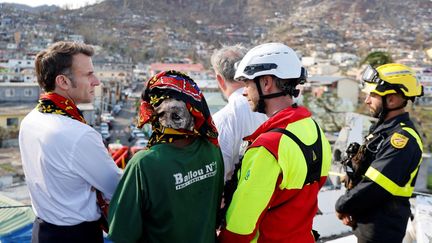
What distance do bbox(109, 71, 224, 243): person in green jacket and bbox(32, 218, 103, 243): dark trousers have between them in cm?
28

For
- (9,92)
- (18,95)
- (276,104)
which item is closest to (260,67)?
(276,104)

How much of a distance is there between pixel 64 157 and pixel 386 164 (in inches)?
60.4

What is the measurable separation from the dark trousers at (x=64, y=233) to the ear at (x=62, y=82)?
548 millimetres

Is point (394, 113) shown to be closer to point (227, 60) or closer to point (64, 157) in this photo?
point (227, 60)

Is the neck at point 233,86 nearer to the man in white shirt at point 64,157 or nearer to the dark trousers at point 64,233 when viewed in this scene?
the man in white shirt at point 64,157

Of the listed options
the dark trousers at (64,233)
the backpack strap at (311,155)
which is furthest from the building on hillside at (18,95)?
the backpack strap at (311,155)

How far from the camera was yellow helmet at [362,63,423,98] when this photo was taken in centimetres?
250

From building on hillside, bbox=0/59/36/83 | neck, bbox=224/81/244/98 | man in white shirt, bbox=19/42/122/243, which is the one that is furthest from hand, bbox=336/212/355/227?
building on hillside, bbox=0/59/36/83

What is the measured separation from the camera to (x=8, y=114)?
27000 millimetres

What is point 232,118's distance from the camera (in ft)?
7.88

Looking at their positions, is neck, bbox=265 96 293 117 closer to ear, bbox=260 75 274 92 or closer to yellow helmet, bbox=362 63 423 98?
ear, bbox=260 75 274 92

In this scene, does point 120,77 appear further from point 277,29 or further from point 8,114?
point 277,29

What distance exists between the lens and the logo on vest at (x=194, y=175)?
66.4 inches

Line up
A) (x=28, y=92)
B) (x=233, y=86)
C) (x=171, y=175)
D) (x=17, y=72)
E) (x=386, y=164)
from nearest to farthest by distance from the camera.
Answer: (x=171, y=175), (x=386, y=164), (x=233, y=86), (x=28, y=92), (x=17, y=72)
